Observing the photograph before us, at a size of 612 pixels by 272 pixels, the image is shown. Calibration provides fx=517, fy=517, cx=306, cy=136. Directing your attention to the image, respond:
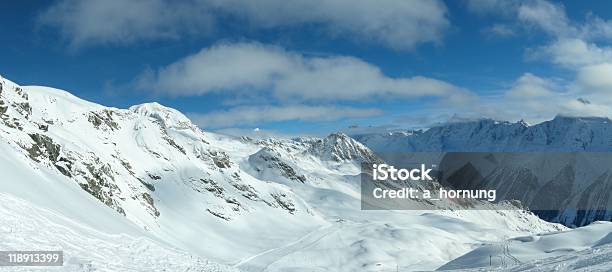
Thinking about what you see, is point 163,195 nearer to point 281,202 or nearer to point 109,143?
point 109,143

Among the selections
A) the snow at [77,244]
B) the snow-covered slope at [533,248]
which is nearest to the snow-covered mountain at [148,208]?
the snow at [77,244]

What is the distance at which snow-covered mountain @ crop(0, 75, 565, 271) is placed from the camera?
28859 millimetres

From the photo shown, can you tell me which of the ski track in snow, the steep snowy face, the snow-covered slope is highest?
the steep snowy face

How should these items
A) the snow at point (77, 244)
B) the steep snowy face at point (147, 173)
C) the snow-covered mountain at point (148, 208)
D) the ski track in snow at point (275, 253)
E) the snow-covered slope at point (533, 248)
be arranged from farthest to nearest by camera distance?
the ski track in snow at point (275, 253) < the steep snowy face at point (147, 173) < the snow-covered slope at point (533, 248) < the snow-covered mountain at point (148, 208) < the snow at point (77, 244)

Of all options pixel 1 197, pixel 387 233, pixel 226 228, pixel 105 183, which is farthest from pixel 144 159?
pixel 1 197

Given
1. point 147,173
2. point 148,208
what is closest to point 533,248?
point 148,208

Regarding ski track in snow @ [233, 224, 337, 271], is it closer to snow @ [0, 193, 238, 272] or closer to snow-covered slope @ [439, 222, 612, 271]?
snow-covered slope @ [439, 222, 612, 271]

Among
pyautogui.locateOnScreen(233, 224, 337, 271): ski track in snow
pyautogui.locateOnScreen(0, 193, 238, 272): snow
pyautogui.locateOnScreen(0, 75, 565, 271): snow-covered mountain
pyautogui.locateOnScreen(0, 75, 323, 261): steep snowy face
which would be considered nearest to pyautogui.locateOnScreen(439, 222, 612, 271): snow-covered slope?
pyautogui.locateOnScreen(0, 75, 565, 271): snow-covered mountain

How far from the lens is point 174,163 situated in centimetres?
13200

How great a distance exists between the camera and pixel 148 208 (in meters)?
90.1

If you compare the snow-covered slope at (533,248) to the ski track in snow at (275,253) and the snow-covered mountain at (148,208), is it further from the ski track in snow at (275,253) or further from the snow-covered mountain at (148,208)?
the ski track in snow at (275,253)

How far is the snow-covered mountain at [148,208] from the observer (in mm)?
28859

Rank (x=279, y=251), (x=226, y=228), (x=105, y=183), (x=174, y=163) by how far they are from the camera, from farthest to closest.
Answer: (x=174, y=163) < (x=226, y=228) < (x=279, y=251) < (x=105, y=183)

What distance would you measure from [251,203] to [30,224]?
110727 mm
